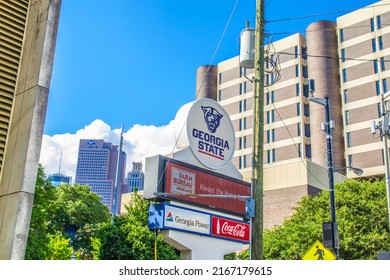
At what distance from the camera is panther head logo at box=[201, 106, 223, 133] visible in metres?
23.5

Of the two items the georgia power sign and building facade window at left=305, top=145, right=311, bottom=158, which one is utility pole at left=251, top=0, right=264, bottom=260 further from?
building facade window at left=305, top=145, right=311, bottom=158

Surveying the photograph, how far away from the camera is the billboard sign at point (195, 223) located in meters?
20.2

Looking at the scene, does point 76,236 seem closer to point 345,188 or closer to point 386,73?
point 345,188

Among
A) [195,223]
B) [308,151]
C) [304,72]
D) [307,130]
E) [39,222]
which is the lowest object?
[195,223]

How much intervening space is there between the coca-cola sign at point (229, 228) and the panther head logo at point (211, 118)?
428 cm

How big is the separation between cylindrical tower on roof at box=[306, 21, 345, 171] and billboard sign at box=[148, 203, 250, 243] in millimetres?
49574

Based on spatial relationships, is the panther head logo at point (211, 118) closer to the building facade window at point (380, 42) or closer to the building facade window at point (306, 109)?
the building facade window at point (380, 42)

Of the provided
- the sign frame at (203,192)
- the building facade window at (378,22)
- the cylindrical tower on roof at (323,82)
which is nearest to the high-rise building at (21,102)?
the sign frame at (203,192)

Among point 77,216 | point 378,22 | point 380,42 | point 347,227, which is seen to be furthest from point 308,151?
point 347,227

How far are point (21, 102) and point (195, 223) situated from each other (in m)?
13.6

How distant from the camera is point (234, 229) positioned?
2409 cm

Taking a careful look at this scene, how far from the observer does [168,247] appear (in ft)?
90.5

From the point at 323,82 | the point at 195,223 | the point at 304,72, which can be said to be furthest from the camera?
the point at 304,72

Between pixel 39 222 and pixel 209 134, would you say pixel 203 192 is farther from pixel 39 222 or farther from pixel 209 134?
pixel 39 222
